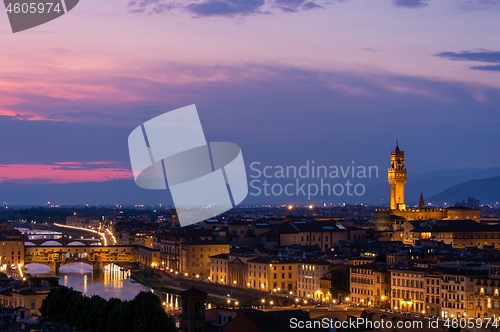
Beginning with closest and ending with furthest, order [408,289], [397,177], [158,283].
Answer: [408,289] < [158,283] < [397,177]

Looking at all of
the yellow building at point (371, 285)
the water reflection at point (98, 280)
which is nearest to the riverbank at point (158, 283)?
the water reflection at point (98, 280)

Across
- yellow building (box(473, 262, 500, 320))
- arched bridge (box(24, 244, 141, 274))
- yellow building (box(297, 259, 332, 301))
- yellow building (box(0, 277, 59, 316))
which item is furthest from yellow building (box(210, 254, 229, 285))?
yellow building (box(473, 262, 500, 320))

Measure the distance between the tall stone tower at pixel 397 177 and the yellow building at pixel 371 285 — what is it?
26941 mm

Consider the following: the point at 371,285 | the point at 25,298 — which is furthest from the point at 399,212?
the point at 25,298

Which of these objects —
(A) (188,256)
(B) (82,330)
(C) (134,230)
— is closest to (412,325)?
(B) (82,330)

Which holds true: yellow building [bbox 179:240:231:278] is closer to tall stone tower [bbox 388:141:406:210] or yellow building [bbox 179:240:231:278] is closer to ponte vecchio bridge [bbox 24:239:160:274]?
ponte vecchio bridge [bbox 24:239:160:274]

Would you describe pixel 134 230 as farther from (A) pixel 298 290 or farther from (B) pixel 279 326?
(B) pixel 279 326

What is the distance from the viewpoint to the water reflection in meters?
43.3

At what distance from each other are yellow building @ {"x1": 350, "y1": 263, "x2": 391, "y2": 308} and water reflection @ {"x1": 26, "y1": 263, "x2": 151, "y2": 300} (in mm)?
9870

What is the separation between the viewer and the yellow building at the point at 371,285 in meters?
33.9

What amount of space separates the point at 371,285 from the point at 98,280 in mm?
22134

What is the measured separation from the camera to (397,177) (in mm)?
62594

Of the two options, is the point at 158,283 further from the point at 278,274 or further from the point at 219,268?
the point at 278,274

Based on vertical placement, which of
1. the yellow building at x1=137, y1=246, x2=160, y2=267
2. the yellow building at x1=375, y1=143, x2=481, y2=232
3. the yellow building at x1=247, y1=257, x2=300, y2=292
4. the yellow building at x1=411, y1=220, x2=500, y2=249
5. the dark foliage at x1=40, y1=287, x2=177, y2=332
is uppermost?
the yellow building at x1=375, y1=143, x2=481, y2=232
